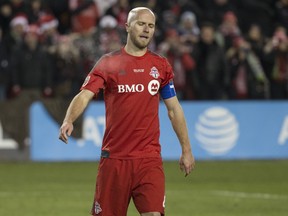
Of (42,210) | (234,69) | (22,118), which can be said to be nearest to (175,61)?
(234,69)

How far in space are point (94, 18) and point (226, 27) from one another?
3.10 meters

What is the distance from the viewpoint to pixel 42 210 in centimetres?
1368

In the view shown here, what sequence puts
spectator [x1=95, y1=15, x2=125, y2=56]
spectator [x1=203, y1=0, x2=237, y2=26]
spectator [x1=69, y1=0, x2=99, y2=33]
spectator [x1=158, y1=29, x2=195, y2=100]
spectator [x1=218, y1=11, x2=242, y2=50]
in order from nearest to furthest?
spectator [x1=95, y1=15, x2=125, y2=56] < spectator [x1=158, y1=29, x2=195, y2=100] < spectator [x1=218, y1=11, x2=242, y2=50] < spectator [x1=69, y1=0, x2=99, y2=33] < spectator [x1=203, y1=0, x2=237, y2=26]

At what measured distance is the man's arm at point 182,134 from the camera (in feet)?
28.0

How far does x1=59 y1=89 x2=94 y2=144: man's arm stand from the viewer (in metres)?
7.93

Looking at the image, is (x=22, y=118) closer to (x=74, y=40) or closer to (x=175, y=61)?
(x=74, y=40)

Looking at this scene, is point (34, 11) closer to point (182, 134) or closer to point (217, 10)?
point (217, 10)

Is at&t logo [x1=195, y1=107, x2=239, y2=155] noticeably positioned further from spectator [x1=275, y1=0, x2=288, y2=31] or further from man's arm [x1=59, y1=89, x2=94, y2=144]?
man's arm [x1=59, y1=89, x2=94, y2=144]

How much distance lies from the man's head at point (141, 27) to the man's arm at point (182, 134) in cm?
62

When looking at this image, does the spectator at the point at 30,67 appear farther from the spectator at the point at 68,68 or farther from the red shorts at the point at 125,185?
the red shorts at the point at 125,185

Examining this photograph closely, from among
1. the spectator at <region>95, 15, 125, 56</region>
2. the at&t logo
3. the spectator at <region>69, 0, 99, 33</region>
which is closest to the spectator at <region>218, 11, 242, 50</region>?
the at&t logo

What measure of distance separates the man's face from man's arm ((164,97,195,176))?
0.63 meters

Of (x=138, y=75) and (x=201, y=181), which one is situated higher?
(x=138, y=75)

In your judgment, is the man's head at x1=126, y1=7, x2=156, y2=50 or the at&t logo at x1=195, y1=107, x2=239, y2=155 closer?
the man's head at x1=126, y1=7, x2=156, y2=50
